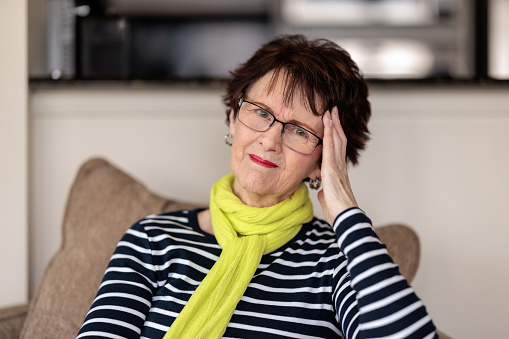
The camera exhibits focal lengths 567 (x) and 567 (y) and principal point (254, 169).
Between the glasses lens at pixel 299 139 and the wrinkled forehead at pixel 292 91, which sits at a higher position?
the wrinkled forehead at pixel 292 91

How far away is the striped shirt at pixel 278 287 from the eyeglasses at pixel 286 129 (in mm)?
220

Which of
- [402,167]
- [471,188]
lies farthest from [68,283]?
[471,188]

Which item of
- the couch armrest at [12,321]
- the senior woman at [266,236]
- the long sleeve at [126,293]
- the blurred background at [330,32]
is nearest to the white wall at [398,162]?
the couch armrest at [12,321]

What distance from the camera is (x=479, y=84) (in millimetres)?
1915

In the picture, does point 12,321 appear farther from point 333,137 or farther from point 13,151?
point 333,137

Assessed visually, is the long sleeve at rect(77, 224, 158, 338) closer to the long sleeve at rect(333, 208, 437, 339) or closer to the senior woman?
the senior woman

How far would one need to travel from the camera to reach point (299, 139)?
4.18 ft

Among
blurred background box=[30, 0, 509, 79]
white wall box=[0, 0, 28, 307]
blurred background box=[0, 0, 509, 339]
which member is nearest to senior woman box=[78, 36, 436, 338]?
blurred background box=[0, 0, 509, 339]

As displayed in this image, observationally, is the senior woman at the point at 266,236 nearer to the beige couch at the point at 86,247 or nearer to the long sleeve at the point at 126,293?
the long sleeve at the point at 126,293

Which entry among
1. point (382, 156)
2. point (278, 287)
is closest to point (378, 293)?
point (278, 287)

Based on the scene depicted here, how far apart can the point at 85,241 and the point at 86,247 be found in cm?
2

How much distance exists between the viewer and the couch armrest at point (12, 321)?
4.80 ft

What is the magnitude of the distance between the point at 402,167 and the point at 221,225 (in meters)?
0.90

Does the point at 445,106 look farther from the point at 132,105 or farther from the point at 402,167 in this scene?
the point at 132,105
